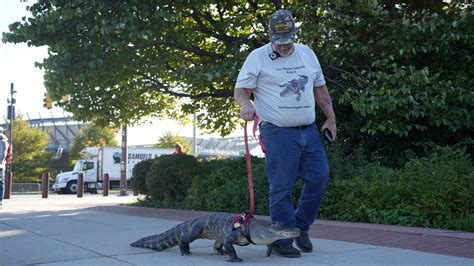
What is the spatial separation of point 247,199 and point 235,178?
4.70 ft

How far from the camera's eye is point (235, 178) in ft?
34.2

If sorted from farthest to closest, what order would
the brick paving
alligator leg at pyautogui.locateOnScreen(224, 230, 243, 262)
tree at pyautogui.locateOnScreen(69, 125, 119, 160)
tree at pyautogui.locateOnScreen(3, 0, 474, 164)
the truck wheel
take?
tree at pyautogui.locateOnScreen(69, 125, 119, 160)
the truck wheel
tree at pyautogui.locateOnScreen(3, 0, 474, 164)
the brick paving
alligator leg at pyautogui.locateOnScreen(224, 230, 243, 262)

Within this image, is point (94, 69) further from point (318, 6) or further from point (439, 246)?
point (439, 246)

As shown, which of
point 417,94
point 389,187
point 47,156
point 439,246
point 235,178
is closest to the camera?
point 439,246

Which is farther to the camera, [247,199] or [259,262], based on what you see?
[247,199]

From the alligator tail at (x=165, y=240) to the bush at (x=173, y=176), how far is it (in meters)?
5.89

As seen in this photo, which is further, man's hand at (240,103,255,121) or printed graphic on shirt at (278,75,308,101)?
printed graphic on shirt at (278,75,308,101)

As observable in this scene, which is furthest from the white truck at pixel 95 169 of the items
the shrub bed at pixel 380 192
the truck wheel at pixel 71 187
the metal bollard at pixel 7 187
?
the shrub bed at pixel 380 192

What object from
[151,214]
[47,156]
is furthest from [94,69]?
[47,156]

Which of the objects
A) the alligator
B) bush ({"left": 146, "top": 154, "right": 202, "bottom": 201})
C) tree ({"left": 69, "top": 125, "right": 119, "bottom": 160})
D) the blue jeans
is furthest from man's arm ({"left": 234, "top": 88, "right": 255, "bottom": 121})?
tree ({"left": 69, "top": 125, "right": 119, "bottom": 160})

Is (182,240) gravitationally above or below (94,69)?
below

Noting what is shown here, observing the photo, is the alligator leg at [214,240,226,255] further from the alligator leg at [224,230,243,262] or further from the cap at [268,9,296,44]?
the cap at [268,9,296,44]

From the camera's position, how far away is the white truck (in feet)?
111

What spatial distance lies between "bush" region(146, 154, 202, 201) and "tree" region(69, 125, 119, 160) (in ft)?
133
